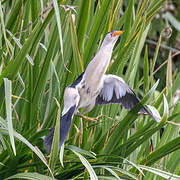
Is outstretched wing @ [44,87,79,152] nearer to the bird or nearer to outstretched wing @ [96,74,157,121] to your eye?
the bird

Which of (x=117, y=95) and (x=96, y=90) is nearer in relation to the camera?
(x=96, y=90)

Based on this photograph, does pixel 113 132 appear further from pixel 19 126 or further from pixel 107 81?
pixel 19 126

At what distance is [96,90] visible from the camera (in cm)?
75

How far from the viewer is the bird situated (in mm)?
687

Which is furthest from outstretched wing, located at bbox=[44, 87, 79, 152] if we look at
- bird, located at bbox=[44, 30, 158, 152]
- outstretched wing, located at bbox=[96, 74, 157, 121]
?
outstretched wing, located at bbox=[96, 74, 157, 121]

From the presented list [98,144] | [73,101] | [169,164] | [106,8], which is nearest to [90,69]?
[73,101]

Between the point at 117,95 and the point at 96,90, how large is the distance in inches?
4.5

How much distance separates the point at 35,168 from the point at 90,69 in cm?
33

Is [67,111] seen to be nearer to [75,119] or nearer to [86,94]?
[86,94]

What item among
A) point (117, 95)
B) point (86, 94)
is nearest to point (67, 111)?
point (86, 94)

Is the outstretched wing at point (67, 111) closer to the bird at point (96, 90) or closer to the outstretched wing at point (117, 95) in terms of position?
the bird at point (96, 90)

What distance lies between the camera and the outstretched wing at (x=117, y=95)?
82 cm

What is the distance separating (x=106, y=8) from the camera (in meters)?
0.83

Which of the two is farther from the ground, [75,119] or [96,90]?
[96,90]
